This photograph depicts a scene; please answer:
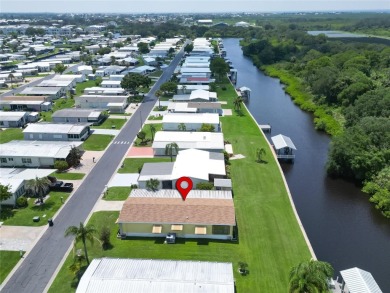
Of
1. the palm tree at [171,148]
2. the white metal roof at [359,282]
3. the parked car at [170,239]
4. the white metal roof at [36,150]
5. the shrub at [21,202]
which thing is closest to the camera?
the white metal roof at [359,282]

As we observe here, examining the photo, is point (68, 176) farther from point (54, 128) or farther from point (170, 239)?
point (170, 239)

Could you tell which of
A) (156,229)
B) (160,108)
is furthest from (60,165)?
(160,108)

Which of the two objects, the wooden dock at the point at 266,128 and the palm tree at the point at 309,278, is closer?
the palm tree at the point at 309,278

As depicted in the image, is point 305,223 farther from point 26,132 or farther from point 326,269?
point 26,132

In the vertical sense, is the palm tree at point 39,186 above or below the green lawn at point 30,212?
above

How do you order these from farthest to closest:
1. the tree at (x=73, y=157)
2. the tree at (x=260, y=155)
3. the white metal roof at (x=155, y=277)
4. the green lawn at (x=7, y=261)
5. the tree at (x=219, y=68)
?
the tree at (x=219, y=68) → the tree at (x=260, y=155) → the tree at (x=73, y=157) → the green lawn at (x=7, y=261) → the white metal roof at (x=155, y=277)

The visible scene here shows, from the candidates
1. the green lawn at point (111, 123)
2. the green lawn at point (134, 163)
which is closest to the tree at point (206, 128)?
the green lawn at point (134, 163)

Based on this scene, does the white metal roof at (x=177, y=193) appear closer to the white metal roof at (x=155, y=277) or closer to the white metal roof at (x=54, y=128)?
the white metal roof at (x=155, y=277)
